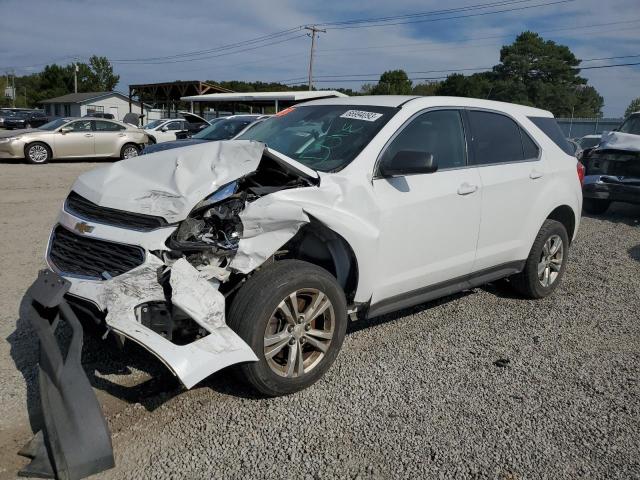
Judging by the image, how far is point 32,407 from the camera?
3.24 m

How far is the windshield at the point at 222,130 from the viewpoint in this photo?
39.8 ft

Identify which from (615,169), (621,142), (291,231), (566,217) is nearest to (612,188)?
(615,169)

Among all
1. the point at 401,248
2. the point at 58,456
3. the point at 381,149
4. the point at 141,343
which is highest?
the point at 381,149

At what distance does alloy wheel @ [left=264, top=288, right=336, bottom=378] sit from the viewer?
328 cm

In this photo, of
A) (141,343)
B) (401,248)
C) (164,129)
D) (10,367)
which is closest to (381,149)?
(401,248)

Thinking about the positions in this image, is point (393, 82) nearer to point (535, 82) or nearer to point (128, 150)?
point (535, 82)

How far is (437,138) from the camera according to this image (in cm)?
433

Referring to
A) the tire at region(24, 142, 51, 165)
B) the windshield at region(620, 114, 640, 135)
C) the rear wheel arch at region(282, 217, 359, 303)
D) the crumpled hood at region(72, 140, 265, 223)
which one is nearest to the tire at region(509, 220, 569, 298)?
the rear wheel arch at region(282, 217, 359, 303)

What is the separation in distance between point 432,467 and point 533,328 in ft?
7.72

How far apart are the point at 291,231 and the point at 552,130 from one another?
11.2 ft

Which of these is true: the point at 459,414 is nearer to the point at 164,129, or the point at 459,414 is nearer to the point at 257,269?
the point at 257,269

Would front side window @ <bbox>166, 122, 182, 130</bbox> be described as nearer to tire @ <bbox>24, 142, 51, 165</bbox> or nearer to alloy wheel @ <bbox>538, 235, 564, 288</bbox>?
tire @ <bbox>24, 142, 51, 165</bbox>

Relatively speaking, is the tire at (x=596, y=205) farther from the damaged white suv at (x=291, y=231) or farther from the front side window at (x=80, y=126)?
the front side window at (x=80, y=126)

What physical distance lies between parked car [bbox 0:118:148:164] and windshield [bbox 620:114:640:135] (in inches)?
570
